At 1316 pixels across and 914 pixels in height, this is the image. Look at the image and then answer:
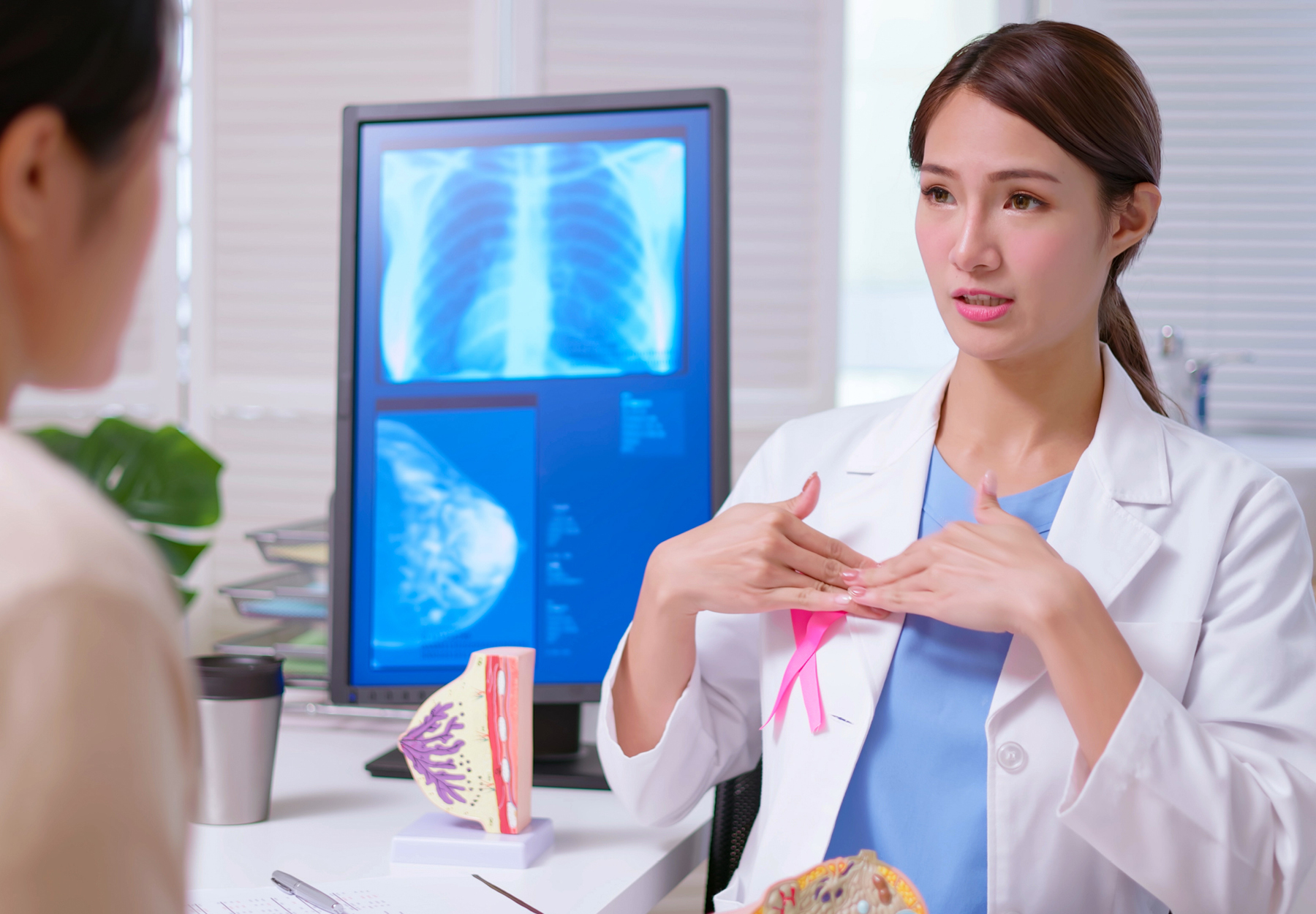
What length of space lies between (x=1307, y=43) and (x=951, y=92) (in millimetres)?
1763

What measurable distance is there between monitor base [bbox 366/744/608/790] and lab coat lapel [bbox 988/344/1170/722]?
574 millimetres

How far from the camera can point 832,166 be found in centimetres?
274

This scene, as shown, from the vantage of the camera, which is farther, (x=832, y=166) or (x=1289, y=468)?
(x=832, y=166)

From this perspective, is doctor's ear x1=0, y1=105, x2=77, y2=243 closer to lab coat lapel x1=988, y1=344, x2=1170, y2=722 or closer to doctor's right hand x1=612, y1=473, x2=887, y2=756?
doctor's right hand x1=612, y1=473, x2=887, y2=756

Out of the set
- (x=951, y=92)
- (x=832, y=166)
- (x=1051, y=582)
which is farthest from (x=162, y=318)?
(x=1051, y=582)

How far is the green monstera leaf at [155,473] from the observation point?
6.38ft

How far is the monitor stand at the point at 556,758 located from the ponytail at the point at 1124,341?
0.84 m

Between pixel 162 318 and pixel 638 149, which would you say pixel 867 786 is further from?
pixel 162 318

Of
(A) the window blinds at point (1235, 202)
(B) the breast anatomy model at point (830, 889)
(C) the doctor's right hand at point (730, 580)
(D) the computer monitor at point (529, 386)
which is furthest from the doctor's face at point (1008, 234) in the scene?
(A) the window blinds at point (1235, 202)

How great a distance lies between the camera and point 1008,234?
→ 119cm

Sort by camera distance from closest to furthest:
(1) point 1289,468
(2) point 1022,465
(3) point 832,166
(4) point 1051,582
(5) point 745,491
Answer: (4) point 1051,582, (2) point 1022,465, (5) point 745,491, (1) point 1289,468, (3) point 832,166

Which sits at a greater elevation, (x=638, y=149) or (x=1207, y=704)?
(x=638, y=149)

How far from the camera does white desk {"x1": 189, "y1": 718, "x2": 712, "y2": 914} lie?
46.2 inches

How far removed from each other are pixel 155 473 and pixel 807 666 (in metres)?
1.26
